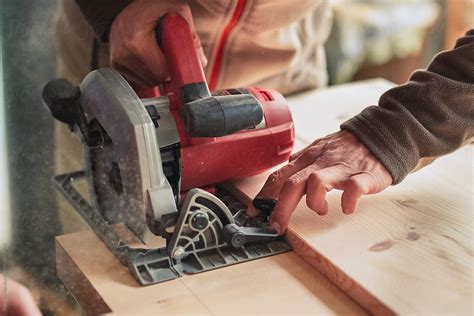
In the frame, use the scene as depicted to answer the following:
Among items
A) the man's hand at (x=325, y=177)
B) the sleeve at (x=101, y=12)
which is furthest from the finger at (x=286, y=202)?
the sleeve at (x=101, y=12)

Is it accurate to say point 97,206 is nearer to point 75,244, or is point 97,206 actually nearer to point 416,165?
point 75,244

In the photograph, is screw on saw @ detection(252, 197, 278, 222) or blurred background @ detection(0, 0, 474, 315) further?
screw on saw @ detection(252, 197, 278, 222)

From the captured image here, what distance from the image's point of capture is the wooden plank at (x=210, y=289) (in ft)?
3.56

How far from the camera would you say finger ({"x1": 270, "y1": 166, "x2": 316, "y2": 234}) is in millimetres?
1257

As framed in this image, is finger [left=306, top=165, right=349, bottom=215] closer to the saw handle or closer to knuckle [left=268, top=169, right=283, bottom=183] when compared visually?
knuckle [left=268, top=169, right=283, bottom=183]

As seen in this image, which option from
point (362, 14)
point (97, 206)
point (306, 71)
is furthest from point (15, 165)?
point (362, 14)

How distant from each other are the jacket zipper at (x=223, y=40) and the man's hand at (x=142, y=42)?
0.11 metres

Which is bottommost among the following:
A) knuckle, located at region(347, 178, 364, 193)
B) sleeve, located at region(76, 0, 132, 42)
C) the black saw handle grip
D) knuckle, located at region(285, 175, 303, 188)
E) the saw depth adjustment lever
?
the saw depth adjustment lever

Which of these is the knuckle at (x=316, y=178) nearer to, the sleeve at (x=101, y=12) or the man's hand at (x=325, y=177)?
the man's hand at (x=325, y=177)

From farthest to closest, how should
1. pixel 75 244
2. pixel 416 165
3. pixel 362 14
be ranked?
pixel 362 14 → pixel 416 165 → pixel 75 244

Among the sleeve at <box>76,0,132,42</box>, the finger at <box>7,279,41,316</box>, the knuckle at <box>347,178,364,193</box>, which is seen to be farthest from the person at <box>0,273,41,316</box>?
the sleeve at <box>76,0,132,42</box>

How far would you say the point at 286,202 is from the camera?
49.6 inches

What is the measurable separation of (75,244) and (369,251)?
47cm

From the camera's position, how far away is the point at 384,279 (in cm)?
112
